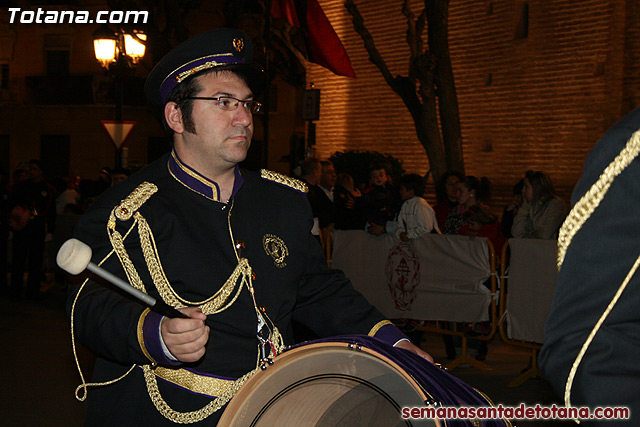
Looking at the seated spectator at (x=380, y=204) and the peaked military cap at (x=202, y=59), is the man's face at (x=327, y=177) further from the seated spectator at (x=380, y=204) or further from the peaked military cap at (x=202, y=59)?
the peaked military cap at (x=202, y=59)

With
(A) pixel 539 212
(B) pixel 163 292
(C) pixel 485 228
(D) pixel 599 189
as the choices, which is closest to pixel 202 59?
(B) pixel 163 292

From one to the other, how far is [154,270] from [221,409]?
52cm

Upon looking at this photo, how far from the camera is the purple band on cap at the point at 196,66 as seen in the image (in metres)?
3.04

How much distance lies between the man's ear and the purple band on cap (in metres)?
0.06

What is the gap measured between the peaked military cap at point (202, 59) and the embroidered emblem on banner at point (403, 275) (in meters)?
6.18

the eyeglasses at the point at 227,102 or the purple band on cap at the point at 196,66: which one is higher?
the purple band on cap at the point at 196,66

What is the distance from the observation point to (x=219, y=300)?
282 cm

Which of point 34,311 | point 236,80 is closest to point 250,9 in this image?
point 34,311

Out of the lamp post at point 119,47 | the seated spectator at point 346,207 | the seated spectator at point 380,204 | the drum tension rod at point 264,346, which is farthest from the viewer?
the lamp post at point 119,47

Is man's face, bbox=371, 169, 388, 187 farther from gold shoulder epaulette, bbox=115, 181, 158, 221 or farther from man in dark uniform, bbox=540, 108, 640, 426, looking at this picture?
man in dark uniform, bbox=540, 108, 640, 426

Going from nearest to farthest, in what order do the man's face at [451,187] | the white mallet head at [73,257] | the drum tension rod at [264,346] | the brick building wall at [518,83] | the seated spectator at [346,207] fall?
the white mallet head at [73,257], the drum tension rod at [264,346], the man's face at [451,187], the seated spectator at [346,207], the brick building wall at [518,83]

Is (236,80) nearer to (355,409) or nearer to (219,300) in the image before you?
(219,300)

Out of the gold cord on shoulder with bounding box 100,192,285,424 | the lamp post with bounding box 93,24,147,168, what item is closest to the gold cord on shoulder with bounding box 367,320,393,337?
the gold cord on shoulder with bounding box 100,192,285,424

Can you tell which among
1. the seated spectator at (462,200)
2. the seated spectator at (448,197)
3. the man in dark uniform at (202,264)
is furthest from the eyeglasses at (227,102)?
the seated spectator at (448,197)
